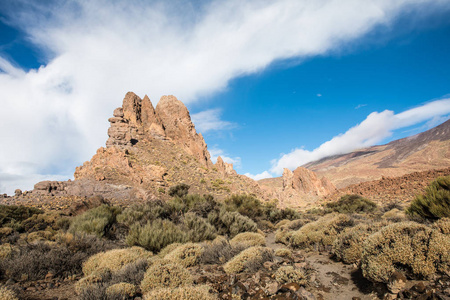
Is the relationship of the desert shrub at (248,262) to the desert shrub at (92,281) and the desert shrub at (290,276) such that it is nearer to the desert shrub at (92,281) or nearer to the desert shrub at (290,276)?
the desert shrub at (290,276)

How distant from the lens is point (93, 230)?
9766mm

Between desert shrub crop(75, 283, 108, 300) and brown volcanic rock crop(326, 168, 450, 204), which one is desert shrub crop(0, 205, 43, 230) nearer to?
desert shrub crop(75, 283, 108, 300)

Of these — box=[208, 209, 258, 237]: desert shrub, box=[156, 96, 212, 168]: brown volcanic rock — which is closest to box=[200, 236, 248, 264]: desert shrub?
box=[208, 209, 258, 237]: desert shrub

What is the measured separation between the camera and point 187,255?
22.2 feet

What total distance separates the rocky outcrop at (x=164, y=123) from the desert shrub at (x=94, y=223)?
28.8m

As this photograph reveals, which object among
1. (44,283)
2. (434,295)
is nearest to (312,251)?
(434,295)

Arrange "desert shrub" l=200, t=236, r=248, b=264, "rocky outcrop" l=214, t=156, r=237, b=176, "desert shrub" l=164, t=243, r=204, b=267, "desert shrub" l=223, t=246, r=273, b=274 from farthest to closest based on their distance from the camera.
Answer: "rocky outcrop" l=214, t=156, r=237, b=176 < "desert shrub" l=200, t=236, r=248, b=264 < "desert shrub" l=164, t=243, r=204, b=267 < "desert shrub" l=223, t=246, r=273, b=274

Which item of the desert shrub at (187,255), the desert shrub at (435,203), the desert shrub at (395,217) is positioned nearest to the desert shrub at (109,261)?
the desert shrub at (187,255)

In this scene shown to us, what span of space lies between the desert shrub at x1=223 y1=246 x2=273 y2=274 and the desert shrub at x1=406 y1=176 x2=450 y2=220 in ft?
24.6

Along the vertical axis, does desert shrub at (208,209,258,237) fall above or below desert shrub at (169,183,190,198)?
below

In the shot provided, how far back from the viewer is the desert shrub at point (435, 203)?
841cm

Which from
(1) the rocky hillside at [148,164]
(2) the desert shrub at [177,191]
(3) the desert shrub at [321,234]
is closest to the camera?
(3) the desert shrub at [321,234]

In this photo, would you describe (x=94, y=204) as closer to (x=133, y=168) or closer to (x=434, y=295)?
(x=133, y=168)

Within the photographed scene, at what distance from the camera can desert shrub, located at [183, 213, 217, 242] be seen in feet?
32.2
